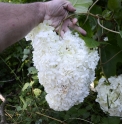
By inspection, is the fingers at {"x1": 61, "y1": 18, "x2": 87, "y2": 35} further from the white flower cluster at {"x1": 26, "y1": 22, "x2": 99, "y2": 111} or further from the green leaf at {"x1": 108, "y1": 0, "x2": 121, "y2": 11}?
the green leaf at {"x1": 108, "y1": 0, "x2": 121, "y2": 11}

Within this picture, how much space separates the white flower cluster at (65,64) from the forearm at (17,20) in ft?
0.42

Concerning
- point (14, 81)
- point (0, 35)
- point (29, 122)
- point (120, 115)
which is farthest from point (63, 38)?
point (14, 81)

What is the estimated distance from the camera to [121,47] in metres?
1.80

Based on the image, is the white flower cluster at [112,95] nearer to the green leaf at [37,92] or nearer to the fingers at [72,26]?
the fingers at [72,26]

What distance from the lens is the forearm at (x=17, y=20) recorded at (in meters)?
1.62

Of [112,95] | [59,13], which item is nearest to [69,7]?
[59,13]

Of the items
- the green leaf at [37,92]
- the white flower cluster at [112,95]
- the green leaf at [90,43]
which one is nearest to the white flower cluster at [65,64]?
the green leaf at [90,43]

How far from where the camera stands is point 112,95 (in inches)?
70.8

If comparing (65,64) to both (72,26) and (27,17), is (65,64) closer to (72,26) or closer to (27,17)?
(72,26)

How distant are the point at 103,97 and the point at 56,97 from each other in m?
0.39

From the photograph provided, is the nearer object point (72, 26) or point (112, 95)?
point (72, 26)

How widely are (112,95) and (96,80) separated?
13.1 inches

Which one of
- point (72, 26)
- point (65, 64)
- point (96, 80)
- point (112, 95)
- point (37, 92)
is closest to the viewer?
point (65, 64)

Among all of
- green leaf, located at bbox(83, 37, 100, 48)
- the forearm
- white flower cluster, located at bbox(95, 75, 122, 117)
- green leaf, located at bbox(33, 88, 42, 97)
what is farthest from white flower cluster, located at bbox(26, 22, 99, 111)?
green leaf, located at bbox(33, 88, 42, 97)
